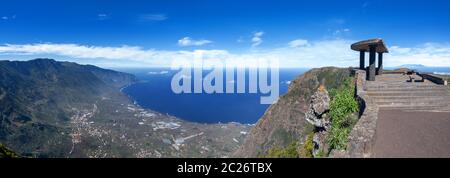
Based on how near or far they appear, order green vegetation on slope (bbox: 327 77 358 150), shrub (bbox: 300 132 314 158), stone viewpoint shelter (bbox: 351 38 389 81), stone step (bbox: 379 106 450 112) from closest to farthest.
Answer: green vegetation on slope (bbox: 327 77 358 150) → stone step (bbox: 379 106 450 112) → stone viewpoint shelter (bbox: 351 38 389 81) → shrub (bbox: 300 132 314 158)

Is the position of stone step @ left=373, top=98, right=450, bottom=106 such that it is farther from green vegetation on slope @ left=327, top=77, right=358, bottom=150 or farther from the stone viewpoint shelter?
the stone viewpoint shelter

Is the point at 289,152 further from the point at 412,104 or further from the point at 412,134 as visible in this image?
the point at 412,134

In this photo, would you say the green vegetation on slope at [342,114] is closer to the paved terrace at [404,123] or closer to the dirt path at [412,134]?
the paved terrace at [404,123]

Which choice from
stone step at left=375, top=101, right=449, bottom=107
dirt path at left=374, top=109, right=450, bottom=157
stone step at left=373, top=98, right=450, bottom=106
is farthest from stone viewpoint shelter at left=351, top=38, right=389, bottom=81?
dirt path at left=374, top=109, right=450, bottom=157

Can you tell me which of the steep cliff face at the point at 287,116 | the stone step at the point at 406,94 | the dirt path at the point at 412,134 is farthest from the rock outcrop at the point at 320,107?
the steep cliff face at the point at 287,116
